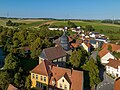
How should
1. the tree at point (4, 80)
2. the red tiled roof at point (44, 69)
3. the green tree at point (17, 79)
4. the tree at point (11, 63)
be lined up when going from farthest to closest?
the tree at point (11, 63) → the red tiled roof at point (44, 69) → the green tree at point (17, 79) → the tree at point (4, 80)

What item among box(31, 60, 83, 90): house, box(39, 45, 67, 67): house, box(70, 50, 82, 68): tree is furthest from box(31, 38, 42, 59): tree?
box(31, 60, 83, 90): house

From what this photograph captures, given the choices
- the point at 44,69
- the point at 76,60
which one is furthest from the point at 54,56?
the point at 44,69

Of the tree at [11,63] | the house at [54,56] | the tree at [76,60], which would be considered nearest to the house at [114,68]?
the tree at [76,60]

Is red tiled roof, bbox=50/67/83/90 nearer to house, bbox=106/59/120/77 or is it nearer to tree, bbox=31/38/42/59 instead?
house, bbox=106/59/120/77

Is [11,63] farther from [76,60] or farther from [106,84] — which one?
[106,84]

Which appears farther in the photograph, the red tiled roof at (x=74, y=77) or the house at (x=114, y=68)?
the house at (x=114, y=68)

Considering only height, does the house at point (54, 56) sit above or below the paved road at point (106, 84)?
above

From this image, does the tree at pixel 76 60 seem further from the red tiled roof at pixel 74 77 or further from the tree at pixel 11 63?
the tree at pixel 11 63
